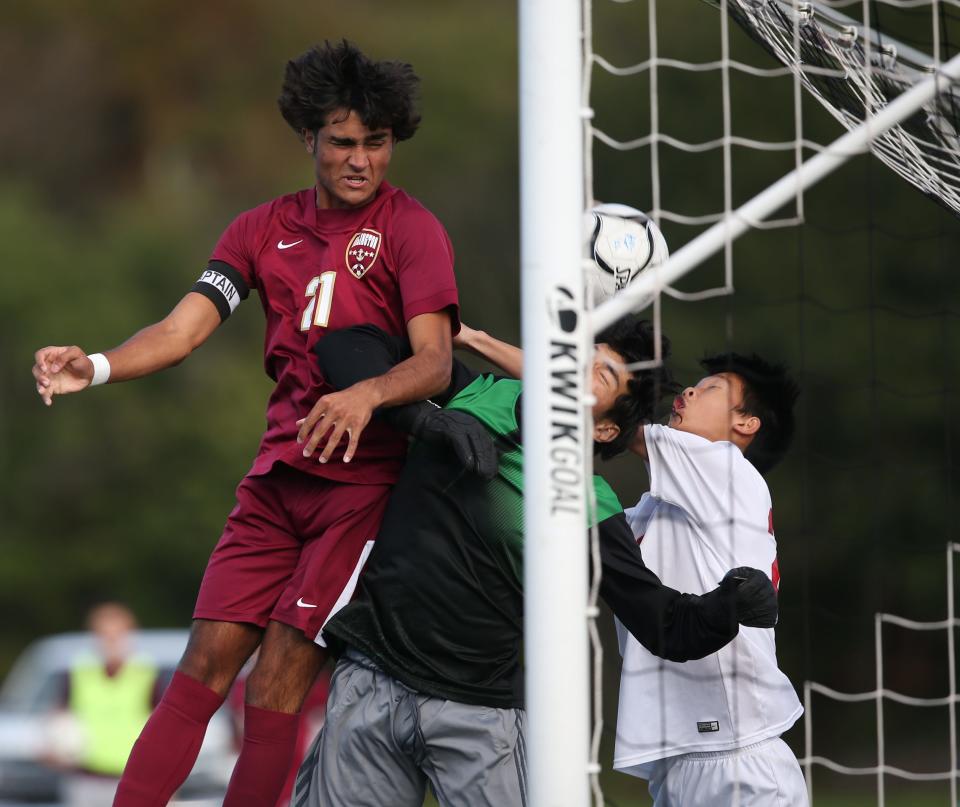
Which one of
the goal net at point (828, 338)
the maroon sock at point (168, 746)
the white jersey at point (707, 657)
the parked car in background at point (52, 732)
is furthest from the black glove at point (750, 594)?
the parked car in background at point (52, 732)

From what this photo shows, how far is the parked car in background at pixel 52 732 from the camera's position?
9000mm

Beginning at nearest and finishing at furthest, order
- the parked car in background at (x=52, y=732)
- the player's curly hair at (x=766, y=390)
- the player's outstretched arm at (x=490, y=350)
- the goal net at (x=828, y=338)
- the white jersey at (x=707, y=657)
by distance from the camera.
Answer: the white jersey at (x=707, y=657), the player's outstretched arm at (x=490, y=350), the player's curly hair at (x=766, y=390), the parked car in background at (x=52, y=732), the goal net at (x=828, y=338)

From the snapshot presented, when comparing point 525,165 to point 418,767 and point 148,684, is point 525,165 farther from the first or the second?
point 148,684

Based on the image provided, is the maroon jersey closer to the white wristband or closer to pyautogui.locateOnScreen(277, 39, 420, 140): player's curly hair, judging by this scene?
pyautogui.locateOnScreen(277, 39, 420, 140): player's curly hair

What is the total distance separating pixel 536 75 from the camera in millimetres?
2908

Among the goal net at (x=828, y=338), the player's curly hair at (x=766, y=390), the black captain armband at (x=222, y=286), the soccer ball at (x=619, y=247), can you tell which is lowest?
the player's curly hair at (x=766, y=390)

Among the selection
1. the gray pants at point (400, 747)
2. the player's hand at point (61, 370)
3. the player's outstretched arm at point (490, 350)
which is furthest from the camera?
the player's outstretched arm at point (490, 350)

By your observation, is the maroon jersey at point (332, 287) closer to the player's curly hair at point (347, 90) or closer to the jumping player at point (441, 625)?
the jumping player at point (441, 625)

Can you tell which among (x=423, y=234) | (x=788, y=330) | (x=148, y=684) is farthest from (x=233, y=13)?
(x=423, y=234)

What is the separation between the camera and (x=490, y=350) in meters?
3.56

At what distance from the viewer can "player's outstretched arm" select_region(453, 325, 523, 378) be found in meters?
3.55

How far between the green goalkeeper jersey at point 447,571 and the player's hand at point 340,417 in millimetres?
255

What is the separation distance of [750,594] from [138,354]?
1.39 m

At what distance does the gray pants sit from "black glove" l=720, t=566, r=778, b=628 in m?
0.58
